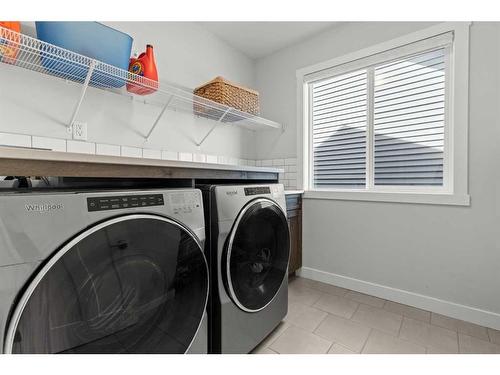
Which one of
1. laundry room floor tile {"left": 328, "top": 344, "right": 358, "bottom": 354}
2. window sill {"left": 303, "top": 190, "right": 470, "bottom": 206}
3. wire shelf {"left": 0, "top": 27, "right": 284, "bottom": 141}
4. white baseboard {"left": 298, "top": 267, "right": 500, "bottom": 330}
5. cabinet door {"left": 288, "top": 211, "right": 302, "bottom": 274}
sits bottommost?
laundry room floor tile {"left": 328, "top": 344, "right": 358, "bottom": 354}

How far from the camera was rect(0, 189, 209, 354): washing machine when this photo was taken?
1.86ft

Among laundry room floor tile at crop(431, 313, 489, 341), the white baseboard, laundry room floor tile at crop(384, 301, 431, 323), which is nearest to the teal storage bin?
the white baseboard

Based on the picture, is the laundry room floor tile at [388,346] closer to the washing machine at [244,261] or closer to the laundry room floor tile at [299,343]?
the laundry room floor tile at [299,343]

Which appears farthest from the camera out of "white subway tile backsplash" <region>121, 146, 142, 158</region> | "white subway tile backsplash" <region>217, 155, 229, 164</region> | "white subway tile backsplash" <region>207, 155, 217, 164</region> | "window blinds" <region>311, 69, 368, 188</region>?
"white subway tile backsplash" <region>217, 155, 229, 164</region>

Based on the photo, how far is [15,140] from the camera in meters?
1.27

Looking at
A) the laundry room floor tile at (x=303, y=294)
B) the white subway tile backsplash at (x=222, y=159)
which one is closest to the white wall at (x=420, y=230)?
the laundry room floor tile at (x=303, y=294)

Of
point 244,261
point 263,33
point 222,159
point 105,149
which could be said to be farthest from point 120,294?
point 263,33

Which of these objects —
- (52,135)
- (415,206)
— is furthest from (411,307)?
(52,135)

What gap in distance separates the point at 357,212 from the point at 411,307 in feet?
2.56

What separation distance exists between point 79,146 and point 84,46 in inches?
22.3

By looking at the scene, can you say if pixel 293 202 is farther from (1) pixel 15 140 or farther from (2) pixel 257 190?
(1) pixel 15 140

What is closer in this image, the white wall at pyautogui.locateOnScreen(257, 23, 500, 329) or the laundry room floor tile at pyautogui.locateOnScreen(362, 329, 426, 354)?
the laundry room floor tile at pyautogui.locateOnScreen(362, 329, 426, 354)

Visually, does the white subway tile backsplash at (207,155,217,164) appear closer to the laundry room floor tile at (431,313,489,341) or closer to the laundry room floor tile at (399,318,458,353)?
the laundry room floor tile at (399,318,458,353)

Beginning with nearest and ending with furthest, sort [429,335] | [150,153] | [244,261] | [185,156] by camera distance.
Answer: [244,261] < [429,335] < [150,153] < [185,156]
